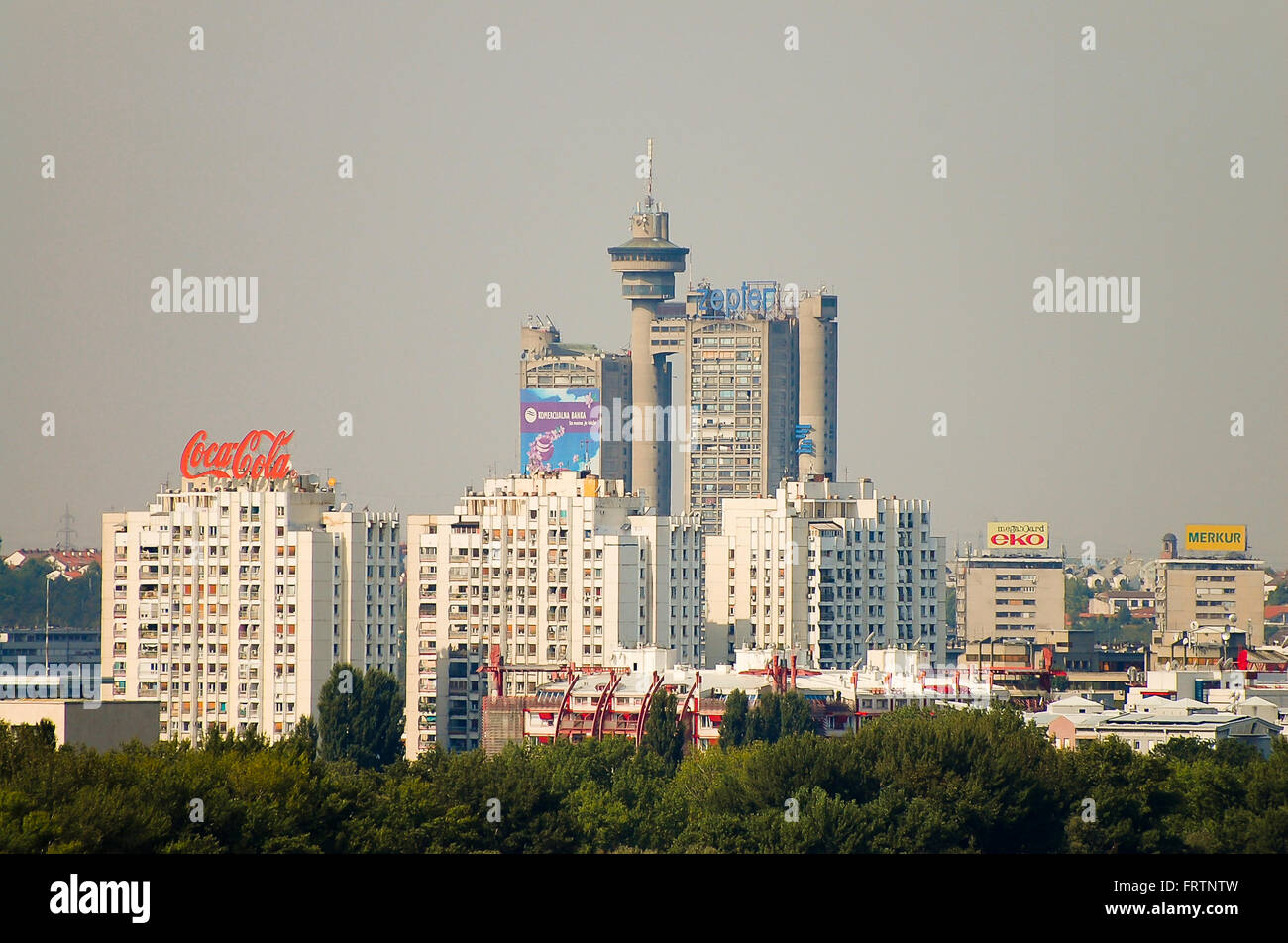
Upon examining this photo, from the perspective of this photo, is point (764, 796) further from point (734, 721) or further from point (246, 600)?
point (246, 600)

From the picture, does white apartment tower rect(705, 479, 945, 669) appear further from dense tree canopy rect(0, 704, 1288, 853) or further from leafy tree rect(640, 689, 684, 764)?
dense tree canopy rect(0, 704, 1288, 853)

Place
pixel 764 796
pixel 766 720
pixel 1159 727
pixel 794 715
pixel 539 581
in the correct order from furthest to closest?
pixel 539 581 < pixel 794 715 < pixel 766 720 < pixel 1159 727 < pixel 764 796

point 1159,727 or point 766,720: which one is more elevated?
point 766,720

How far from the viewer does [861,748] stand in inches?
3145

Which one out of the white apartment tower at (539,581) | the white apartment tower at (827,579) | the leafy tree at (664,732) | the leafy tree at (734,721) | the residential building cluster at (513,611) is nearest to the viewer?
the leafy tree at (664,732)

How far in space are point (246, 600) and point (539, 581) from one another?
13.9 meters

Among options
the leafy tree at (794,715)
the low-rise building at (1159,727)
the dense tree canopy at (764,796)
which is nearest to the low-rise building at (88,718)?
the dense tree canopy at (764,796)

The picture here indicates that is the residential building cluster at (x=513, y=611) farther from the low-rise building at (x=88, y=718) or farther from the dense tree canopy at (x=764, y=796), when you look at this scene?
the low-rise building at (x=88, y=718)

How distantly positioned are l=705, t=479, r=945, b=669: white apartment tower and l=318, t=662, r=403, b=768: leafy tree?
33.8m

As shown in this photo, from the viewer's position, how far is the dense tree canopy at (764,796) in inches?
2235

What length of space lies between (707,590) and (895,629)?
32.7 feet

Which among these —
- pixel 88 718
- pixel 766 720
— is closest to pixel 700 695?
pixel 766 720

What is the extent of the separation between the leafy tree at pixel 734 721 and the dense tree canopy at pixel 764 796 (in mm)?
12003

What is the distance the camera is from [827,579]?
137 metres
